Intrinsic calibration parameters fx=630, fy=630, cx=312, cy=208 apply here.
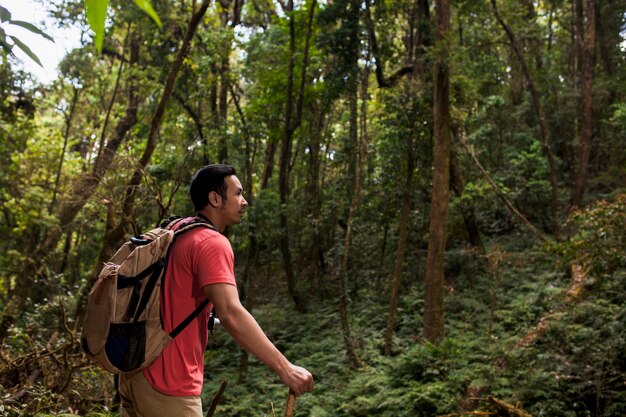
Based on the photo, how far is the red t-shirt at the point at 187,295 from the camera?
2.70 m

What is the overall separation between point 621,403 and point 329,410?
528cm

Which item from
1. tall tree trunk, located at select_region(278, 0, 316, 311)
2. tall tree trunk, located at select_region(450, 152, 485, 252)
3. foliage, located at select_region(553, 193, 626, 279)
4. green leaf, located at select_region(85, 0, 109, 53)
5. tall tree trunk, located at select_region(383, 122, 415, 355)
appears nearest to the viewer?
green leaf, located at select_region(85, 0, 109, 53)

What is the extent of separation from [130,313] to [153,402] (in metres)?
0.39

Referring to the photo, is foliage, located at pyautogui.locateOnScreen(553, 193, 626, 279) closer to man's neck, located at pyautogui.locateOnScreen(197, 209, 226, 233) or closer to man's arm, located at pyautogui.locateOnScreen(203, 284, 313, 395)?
man's neck, located at pyautogui.locateOnScreen(197, 209, 226, 233)

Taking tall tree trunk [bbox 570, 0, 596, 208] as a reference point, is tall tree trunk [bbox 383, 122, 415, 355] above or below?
below

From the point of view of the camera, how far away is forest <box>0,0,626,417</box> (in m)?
9.80

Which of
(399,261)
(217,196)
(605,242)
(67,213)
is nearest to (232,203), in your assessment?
(217,196)

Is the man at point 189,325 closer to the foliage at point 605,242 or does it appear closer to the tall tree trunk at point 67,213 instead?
the tall tree trunk at point 67,213

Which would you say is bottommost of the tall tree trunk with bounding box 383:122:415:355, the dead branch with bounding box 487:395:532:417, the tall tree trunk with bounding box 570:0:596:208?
the dead branch with bounding box 487:395:532:417

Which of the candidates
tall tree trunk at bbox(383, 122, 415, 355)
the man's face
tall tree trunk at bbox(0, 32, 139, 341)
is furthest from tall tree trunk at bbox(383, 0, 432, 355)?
→ the man's face

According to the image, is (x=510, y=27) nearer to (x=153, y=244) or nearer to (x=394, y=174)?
(x=394, y=174)

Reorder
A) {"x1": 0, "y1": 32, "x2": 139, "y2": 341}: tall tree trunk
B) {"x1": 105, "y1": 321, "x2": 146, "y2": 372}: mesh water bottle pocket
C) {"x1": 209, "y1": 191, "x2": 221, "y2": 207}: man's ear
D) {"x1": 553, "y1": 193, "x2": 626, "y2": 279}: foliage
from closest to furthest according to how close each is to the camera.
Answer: {"x1": 105, "y1": 321, "x2": 146, "y2": 372}: mesh water bottle pocket → {"x1": 209, "y1": 191, "x2": 221, "y2": 207}: man's ear → {"x1": 553, "y1": 193, "x2": 626, "y2": 279}: foliage → {"x1": 0, "y1": 32, "x2": 139, "y2": 341}: tall tree trunk

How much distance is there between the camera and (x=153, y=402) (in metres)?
2.71

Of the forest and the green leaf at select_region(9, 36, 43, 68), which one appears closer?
the green leaf at select_region(9, 36, 43, 68)
